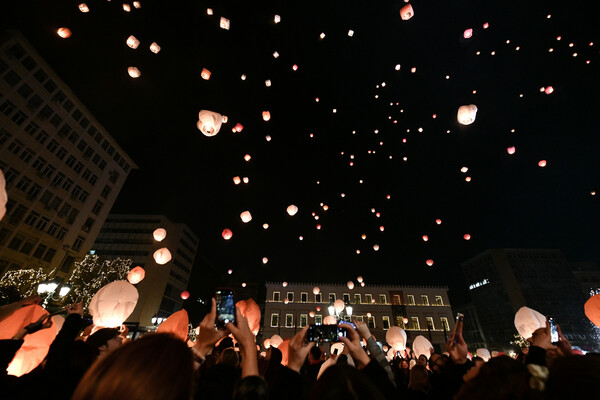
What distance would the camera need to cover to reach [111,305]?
232 inches

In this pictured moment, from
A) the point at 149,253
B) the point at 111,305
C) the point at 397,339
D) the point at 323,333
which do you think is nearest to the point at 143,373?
the point at 323,333

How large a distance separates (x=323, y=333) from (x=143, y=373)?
1.96 meters

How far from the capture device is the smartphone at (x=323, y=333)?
8.00 ft

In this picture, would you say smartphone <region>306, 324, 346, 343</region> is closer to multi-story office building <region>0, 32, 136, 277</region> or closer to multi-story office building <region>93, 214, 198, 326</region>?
multi-story office building <region>0, 32, 136, 277</region>

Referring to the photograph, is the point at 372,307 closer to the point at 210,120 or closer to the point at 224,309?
the point at 210,120

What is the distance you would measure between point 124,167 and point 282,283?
30.5 metres

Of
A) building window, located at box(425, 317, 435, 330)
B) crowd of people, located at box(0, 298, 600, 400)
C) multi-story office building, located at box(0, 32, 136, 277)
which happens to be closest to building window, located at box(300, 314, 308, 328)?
building window, located at box(425, 317, 435, 330)

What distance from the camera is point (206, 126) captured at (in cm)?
676

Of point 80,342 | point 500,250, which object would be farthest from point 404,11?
point 500,250

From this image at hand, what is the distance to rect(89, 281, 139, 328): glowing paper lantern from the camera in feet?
19.2

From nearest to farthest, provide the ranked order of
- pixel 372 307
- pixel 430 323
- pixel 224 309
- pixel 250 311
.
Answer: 1. pixel 224 309
2. pixel 250 311
3. pixel 430 323
4. pixel 372 307

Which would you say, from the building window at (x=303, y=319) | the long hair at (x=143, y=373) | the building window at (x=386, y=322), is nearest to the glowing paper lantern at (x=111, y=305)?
the long hair at (x=143, y=373)

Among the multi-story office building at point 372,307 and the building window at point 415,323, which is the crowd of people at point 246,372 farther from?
the building window at point 415,323

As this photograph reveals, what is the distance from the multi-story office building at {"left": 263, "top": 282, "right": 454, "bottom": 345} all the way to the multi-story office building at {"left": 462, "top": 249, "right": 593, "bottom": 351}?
2911cm
